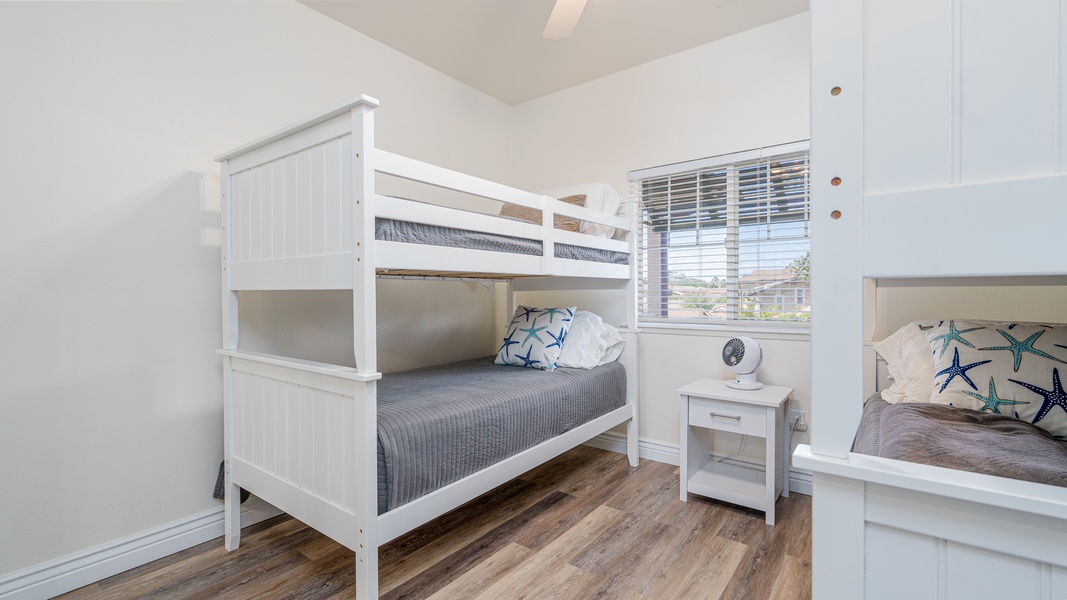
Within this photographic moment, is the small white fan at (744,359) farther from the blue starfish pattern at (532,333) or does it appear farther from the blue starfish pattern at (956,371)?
→ the blue starfish pattern at (532,333)

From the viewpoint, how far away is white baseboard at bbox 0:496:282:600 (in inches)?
59.7

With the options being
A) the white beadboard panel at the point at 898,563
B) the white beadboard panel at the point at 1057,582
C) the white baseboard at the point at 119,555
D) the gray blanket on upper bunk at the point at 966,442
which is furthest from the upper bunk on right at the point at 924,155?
the white baseboard at the point at 119,555

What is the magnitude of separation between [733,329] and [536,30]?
6.29 ft

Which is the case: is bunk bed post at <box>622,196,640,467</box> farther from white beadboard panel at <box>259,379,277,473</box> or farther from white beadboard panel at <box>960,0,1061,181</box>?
white beadboard panel at <box>960,0,1061,181</box>

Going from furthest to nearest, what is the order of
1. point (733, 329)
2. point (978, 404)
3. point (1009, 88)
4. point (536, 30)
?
point (733, 329) → point (536, 30) → point (978, 404) → point (1009, 88)

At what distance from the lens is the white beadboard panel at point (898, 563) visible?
610mm

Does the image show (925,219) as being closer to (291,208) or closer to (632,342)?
(291,208)

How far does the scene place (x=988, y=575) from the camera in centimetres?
58

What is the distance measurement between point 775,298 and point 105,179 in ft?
9.70

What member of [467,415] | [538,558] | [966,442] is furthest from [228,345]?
[966,442]

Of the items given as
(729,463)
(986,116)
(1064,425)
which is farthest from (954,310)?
(986,116)

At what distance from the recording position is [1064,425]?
1200 millimetres

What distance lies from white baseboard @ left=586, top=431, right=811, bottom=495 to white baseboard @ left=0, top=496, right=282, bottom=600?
6.34 feet

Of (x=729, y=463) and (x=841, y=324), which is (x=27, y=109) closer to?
(x=841, y=324)
